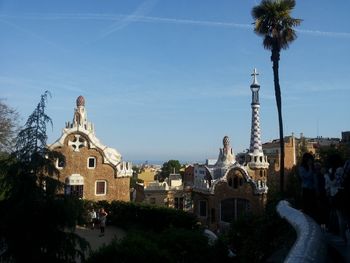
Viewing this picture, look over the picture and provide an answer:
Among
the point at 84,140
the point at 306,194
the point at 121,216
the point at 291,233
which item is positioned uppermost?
the point at 84,140

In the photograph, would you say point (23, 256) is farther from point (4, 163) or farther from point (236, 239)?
point (236, 239)

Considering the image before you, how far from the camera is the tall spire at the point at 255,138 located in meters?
33.2

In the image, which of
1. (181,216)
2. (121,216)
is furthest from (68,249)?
(121,216)

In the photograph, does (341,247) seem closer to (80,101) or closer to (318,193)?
(318,193)

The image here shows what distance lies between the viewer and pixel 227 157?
105 feet

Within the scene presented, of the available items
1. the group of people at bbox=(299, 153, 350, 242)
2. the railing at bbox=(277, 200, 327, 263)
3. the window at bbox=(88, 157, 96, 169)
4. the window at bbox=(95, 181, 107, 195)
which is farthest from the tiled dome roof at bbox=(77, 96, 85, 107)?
the railing at bbox=(277, 200, 327, 263)

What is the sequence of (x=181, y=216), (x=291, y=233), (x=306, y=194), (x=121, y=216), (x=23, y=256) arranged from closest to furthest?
(x=291, y=233), (x=306, y=194), (x=23, y=256), (x=181, y=216), (x=121, y=216)

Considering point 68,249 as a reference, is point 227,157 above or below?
above

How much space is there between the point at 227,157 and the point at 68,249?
2229 cm

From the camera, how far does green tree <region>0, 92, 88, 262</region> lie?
10359 mm

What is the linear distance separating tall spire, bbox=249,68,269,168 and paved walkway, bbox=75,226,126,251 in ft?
42.7

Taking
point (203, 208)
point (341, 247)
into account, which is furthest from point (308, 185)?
point (203, 208)

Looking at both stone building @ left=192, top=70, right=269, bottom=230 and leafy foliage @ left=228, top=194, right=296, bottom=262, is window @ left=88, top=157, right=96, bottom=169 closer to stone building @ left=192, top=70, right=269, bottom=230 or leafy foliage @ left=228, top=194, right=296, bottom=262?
stone building @ left=192, top=70, right=269, bottom=230

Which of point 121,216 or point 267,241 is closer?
point 267,241
